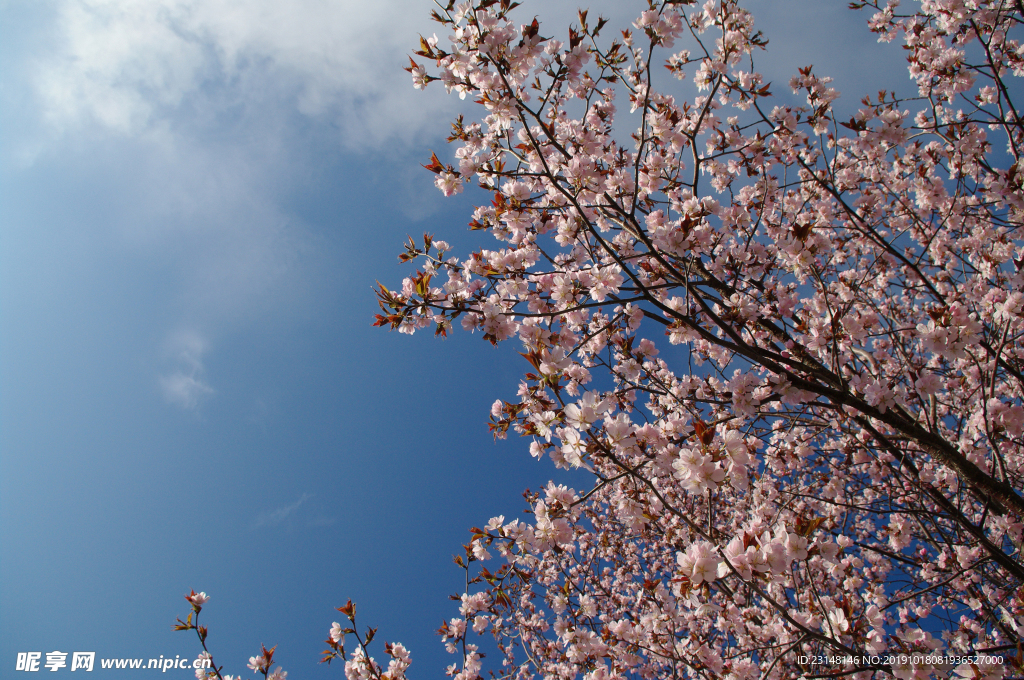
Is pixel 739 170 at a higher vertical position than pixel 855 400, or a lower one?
higher

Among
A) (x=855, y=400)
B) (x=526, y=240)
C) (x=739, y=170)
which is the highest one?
(x=739, y=170)

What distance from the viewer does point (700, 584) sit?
2.36m

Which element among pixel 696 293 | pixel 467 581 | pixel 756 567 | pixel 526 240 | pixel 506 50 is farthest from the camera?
pixel 526 240

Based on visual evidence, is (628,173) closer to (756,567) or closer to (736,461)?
(736,461)

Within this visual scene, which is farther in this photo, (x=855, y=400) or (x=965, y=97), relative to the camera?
(x=965, y=97)

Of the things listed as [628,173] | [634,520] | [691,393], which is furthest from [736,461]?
[628,173]

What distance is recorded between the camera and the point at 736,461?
2408mm

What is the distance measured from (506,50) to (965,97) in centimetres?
508

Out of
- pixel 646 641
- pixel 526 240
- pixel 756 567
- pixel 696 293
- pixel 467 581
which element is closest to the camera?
pixel 756 567

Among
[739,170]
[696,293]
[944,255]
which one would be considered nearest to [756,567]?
[696,293]

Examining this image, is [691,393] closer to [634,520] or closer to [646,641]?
[634,520]

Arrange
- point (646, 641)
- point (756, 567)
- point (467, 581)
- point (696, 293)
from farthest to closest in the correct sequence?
point (646, 641), point (467, 581), point (696, 293), point (756, 567)

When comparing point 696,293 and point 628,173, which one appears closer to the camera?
point 696,293

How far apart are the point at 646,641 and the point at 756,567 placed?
3852 millimetres
